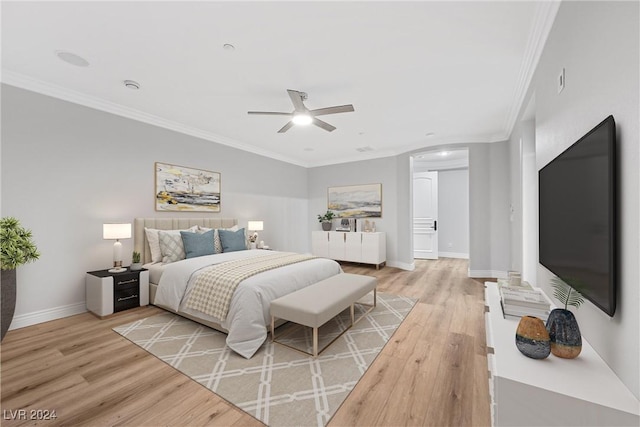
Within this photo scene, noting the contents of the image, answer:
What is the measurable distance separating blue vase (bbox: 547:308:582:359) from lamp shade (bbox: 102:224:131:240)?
13.1 feet

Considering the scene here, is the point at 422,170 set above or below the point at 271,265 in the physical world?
above

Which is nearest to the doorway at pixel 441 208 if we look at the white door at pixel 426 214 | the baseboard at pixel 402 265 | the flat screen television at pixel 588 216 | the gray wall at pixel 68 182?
the white door at pixel 426 214

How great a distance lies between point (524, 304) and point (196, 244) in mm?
3682

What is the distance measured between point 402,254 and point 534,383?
4.89m

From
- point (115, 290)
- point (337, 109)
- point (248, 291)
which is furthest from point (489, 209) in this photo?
point (115, 290)

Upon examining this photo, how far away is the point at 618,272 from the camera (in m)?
1.02

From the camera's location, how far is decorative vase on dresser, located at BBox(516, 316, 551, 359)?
1.18m

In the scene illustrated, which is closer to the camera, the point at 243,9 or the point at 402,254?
the point at 243,9

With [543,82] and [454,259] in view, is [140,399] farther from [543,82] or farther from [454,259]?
A: [454,259]

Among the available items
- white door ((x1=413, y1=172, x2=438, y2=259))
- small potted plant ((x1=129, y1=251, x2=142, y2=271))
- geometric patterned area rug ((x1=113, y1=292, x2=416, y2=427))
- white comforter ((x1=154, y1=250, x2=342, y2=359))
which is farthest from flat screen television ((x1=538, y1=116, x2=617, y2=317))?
white door ((x1=413, y1=172, x2=438, y2=259))

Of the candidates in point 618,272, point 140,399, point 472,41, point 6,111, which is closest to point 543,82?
point 472,41

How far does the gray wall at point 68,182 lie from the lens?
2809 mm

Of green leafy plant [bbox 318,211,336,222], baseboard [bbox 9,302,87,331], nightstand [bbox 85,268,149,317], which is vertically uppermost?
green leafy plant [bbox 318,211,336,222]

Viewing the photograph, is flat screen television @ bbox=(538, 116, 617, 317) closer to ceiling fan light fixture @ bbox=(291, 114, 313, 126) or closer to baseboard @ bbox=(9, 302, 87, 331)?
ceiling fan light fixture @ bbox=(291, 114, 313, 126)
